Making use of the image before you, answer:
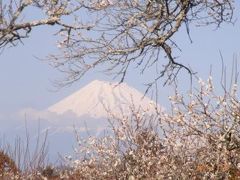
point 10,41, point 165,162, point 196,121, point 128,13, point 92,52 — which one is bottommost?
point 165,162

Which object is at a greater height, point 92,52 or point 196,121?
point 92,52

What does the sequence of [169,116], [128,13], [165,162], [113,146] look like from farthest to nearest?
[128,13], [113,146], [169,116], [165,162]

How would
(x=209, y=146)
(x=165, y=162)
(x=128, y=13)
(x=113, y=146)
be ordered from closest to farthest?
(x=209, y=146), (x=165, y=162), (x=113, y=146), (x=128, y=13)

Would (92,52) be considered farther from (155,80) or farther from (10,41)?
(10,41)

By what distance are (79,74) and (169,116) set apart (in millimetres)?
5491

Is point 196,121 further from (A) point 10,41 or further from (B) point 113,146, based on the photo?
(A) point 10,41

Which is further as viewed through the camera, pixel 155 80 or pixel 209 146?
pixel 155 80

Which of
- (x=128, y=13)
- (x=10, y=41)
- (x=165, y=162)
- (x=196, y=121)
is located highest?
(x=128, y=13)

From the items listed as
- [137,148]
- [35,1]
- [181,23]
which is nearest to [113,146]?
[137,148]

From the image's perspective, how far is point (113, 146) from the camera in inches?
399

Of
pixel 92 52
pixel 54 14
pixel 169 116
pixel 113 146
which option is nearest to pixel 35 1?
pixel 54 14

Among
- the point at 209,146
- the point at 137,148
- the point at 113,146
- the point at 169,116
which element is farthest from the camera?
the point at 113,146

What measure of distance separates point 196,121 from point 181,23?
18.1ft

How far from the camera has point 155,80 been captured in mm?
13797
